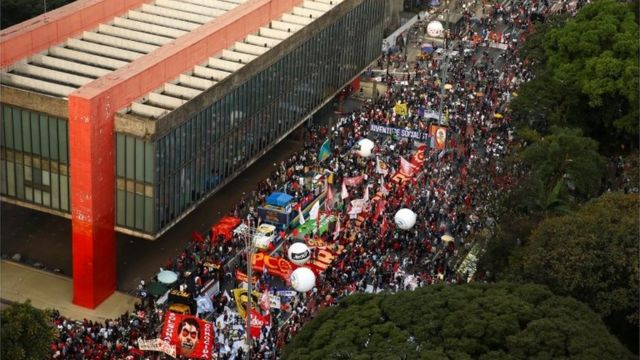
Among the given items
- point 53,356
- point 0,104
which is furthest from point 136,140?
point 53,356

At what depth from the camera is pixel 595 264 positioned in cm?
5241

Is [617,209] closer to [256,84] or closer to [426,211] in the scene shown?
[426,211]

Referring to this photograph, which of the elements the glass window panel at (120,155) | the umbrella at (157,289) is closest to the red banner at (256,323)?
the umbrella at (157,289)

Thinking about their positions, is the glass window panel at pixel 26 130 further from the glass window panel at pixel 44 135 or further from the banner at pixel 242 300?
the banner at pixel 242 300

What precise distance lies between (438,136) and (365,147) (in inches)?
182

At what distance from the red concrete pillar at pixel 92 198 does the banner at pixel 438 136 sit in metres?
22.8

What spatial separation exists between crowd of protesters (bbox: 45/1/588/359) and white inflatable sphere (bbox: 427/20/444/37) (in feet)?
16.7

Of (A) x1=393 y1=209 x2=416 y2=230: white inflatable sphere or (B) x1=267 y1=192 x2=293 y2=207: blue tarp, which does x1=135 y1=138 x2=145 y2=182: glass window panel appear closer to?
(B) x1=267 y1=192 x2=293 y2=207: blue tarp

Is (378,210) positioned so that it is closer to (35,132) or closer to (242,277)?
(242,277)

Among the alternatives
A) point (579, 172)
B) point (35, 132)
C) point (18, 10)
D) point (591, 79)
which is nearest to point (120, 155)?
point (35, 132)

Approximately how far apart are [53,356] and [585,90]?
120ft

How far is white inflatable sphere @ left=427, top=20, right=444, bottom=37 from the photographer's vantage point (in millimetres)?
98625

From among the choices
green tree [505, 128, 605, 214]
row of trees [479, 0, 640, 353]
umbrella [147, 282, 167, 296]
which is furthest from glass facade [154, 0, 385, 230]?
green tree [505, 128, 605, 214]

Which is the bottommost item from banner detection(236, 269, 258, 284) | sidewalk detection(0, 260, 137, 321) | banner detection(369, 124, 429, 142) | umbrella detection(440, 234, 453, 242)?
sidewalk detection(0, 260, 137, 321)
